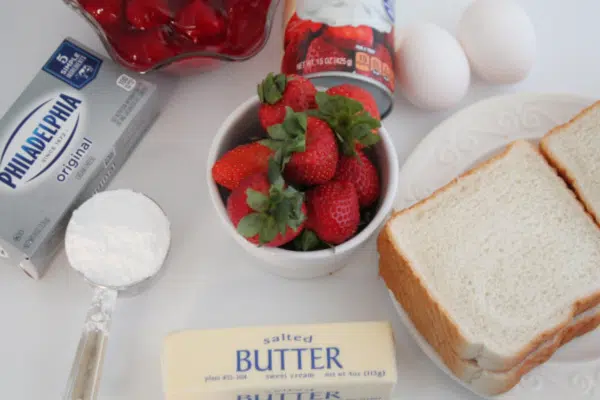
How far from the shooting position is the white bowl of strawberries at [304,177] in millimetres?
811

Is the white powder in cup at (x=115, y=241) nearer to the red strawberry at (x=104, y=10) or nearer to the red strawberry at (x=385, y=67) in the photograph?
the red strawberry at (x=104, y=10)

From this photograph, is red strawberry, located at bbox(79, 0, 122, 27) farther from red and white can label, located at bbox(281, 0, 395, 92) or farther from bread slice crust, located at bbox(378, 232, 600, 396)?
bread slice crust, located at bbox(378, 232, 600, 396)

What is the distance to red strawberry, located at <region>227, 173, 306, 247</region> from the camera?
2.59 ft

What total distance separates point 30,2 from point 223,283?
53 centimetres

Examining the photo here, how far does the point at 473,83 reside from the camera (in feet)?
3.65

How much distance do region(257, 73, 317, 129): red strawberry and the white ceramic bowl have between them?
0.20 ft

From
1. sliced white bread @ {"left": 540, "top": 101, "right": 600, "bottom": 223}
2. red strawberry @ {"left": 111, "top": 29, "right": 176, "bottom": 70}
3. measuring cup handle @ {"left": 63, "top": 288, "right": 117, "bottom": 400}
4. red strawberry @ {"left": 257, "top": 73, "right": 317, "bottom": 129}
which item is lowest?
measuring cup handle @ {"left": 63, "top": 288, "right": 117, "bottom": 400}

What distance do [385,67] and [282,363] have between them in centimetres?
41

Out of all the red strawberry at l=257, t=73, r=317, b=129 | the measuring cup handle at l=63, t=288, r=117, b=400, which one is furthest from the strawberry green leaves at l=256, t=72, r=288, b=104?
the measuring cup handle at l=63, t=288, r=117, b=400

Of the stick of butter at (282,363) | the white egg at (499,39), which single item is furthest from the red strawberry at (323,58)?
the stick of butter at (282,363)

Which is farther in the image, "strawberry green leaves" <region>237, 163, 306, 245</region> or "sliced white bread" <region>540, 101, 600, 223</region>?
"sliced white bread" <region>540, 101, 600, 223</region>

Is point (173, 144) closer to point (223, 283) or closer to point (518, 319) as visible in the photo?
point (223, 283)

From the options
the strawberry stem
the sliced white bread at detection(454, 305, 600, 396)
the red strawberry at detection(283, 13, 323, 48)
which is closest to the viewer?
the strawberry stem

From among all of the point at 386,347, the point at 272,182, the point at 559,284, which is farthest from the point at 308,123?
the point at 559,284
